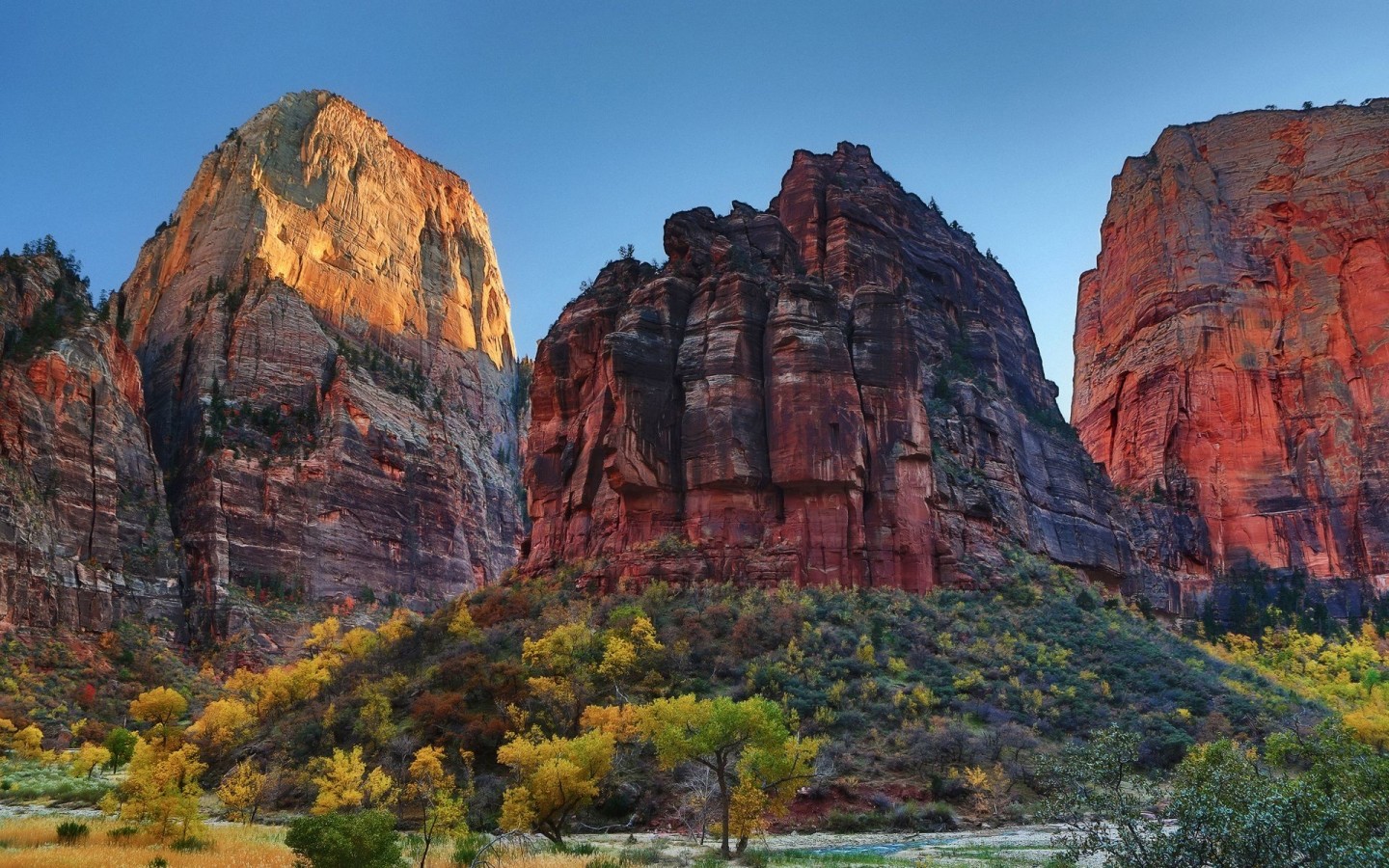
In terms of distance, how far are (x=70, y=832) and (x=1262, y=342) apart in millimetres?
108991

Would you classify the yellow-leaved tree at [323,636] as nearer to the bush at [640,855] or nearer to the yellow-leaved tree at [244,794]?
the yellow-leaved tree at [244,794]

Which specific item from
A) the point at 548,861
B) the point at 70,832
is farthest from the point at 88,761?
the point at 548,861

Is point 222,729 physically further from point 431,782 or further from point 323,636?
point 323,636

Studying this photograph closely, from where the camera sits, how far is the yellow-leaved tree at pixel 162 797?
2621 cm

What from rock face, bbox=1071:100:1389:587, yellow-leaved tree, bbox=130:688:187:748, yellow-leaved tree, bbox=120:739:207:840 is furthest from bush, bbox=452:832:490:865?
rock face, bbox=1071:100:1389:587

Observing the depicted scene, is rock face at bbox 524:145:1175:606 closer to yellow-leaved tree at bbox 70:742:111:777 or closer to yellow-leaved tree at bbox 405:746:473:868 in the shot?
yellow-leaved tree at bbox 405:746:473:868

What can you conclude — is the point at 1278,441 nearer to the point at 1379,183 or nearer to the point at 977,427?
the point at 1379,183

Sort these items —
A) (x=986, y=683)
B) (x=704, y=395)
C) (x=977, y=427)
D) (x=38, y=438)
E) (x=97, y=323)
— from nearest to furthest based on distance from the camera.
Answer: (x=986, y=683) < (x=704, y=395) < (x=977, y=427) < (x=38, y=438) < (x=97, y=323)

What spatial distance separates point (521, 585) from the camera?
2314 inches

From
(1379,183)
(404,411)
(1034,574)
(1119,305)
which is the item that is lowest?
(1034,574)

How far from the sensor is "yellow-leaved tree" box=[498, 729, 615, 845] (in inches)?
1089

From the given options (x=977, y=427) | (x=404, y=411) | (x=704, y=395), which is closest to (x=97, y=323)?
(x=404, y=411)

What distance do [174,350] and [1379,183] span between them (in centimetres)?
12202

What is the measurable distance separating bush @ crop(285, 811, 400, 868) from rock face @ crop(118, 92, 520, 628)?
232 ft
